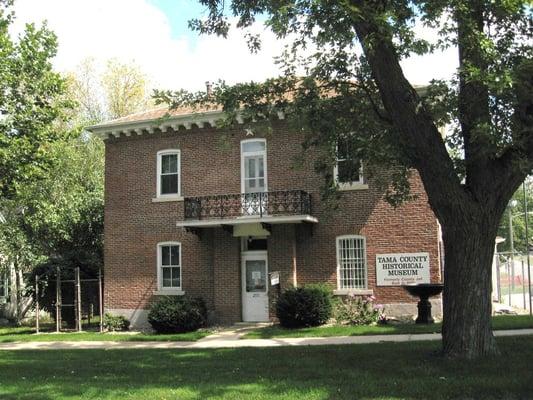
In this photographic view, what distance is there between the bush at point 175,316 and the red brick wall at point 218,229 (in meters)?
1.25

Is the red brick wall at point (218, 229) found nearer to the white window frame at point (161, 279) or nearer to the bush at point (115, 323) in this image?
the white window frame at point (161, 279)

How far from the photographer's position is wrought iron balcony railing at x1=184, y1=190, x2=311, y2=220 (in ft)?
66.5

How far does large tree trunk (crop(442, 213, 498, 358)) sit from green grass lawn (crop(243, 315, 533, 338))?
6.02 metres

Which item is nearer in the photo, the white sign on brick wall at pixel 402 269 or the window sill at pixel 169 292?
the white sign on brick wall at pixel 402 269

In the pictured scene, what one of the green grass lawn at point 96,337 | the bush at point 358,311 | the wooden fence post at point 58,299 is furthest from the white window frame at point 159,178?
the bush at point 358,311

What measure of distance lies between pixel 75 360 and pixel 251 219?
8225mm

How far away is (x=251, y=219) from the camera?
20094 mm

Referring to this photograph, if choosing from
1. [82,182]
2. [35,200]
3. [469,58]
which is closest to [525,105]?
[469,58]

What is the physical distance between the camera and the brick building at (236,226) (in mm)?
19703

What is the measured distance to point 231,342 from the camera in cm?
1645

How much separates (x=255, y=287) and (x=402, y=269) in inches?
202

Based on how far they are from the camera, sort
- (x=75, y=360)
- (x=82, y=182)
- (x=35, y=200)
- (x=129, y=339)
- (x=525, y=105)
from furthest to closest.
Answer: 1. (x=82, y=182)
2. (x=35, y=200)
3. (x=129, y=339)
4. (x=75, y=360)
5. (x=525, y=105)

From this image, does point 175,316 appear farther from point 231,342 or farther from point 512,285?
point 512,285

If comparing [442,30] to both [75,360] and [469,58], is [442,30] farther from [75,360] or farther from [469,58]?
[75,360]
